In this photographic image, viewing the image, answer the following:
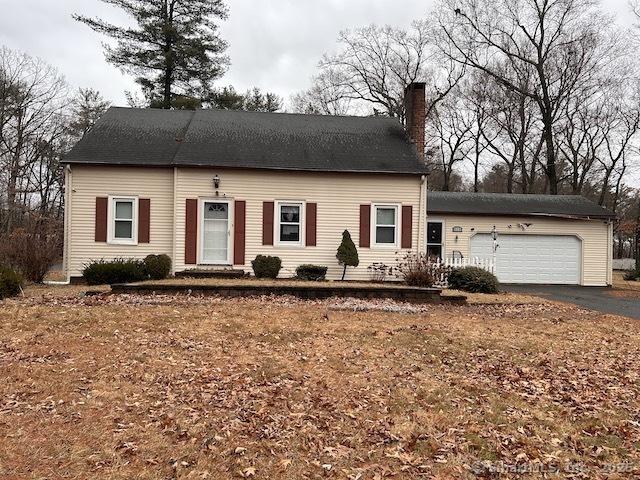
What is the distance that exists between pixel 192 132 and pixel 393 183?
708 centimetres

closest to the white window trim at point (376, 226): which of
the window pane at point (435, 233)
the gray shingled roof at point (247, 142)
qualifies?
the gray shingled roof at point (247, 142)

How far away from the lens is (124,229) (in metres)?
14.9

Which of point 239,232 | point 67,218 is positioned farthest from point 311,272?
point 67,218

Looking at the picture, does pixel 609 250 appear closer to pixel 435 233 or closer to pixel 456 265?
pixel 435 233

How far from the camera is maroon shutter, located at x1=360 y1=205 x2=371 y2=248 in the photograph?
15.3 metres

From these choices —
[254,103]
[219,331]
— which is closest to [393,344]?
[219,331]

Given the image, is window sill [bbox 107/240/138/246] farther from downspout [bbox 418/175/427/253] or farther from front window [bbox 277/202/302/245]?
downspout [bbox 418/175/427/253]

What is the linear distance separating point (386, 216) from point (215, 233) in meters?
5.53

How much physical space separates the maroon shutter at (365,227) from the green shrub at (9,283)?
30.8 feet

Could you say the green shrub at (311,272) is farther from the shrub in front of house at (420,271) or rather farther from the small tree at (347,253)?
the shrub in front of house at (420,271)

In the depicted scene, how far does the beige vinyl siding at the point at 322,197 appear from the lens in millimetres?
14992

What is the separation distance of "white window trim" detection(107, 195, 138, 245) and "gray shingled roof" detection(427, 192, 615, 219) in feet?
35.2

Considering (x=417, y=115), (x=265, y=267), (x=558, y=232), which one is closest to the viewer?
(x=265, y=267)

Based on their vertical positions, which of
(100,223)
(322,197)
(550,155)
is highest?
(550,155)
